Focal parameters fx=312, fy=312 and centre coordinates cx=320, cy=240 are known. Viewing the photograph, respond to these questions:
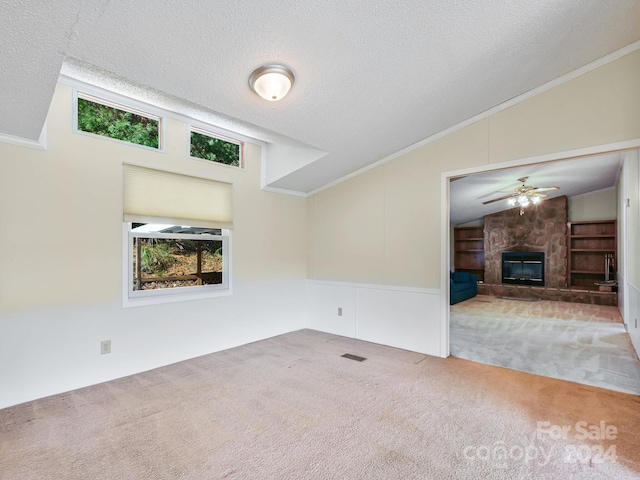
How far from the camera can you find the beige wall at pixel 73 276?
2561mm

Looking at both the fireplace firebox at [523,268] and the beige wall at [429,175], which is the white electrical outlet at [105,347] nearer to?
the beige wall at [429,175]

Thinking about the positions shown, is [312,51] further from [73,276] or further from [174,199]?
[73,276]

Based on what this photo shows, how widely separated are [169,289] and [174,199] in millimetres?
1030

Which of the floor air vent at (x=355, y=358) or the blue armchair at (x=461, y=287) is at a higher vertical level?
the blue armchair at (x=461, y=287)

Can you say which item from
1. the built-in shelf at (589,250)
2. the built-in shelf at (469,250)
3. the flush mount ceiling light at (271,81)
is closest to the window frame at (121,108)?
the flush mount ceiling light at (271,81)

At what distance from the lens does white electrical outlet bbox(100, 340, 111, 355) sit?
296 cm

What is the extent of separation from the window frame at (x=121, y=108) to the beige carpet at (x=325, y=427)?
234 cm

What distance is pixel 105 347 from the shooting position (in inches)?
117

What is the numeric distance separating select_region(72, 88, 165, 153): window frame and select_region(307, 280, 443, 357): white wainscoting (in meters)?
2.92

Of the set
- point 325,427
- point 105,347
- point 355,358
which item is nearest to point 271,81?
point 325,427

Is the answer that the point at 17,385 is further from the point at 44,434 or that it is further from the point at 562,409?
the point at 562,409

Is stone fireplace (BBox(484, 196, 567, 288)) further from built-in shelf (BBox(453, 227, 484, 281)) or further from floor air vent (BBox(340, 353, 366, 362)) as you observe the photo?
floor air vent (BBox(340, 353, 366, 362))

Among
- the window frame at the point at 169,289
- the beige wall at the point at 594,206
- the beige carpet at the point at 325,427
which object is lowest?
the beige carpet at the point at 325,427

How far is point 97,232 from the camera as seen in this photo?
2.96m
